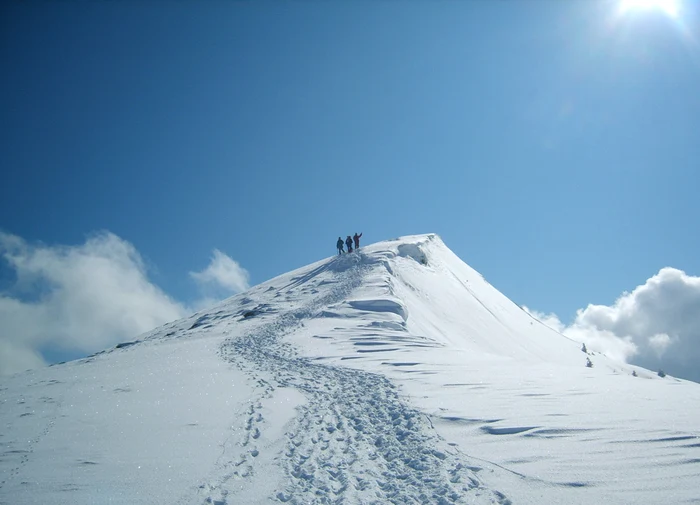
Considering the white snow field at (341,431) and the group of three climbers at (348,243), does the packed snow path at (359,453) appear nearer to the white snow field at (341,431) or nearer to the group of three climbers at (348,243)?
the white snow field at (341,431)

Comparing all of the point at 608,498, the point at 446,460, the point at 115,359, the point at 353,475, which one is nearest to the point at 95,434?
the point at 353,475

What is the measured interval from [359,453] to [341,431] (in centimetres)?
112

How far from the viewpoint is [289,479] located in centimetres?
643

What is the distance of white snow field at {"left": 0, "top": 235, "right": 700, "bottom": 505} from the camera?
19.4 feet

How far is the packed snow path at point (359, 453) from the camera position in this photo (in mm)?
5891

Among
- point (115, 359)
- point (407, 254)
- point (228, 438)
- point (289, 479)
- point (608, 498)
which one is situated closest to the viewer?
point (608, 498)

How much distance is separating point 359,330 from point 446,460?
Result: 552 inches

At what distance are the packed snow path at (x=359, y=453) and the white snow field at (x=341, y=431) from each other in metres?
0.03

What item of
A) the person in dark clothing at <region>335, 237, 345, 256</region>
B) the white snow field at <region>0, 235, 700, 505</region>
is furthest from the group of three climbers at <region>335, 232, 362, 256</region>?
the white snow field at <region>0, 235, 700, 505</region>

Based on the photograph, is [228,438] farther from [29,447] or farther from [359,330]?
[359,330]

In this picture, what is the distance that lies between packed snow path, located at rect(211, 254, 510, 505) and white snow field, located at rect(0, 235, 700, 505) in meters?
0.03

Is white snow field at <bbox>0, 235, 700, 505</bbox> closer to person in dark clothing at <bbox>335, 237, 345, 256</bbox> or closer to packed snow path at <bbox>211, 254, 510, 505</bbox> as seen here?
packed snow path at <bbox>211, 254, 510, 505</bbox>

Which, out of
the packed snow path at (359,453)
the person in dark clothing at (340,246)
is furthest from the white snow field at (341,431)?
the person in dark clothing at (340,246)

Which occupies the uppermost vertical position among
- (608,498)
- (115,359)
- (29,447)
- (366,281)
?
(366,281)
